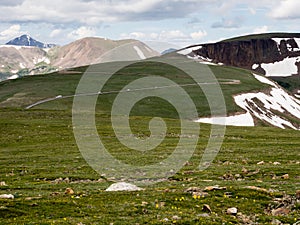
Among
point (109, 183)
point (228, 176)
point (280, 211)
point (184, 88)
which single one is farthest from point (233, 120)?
point (280, 211)

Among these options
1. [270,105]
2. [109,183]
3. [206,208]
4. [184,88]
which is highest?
[206,208]

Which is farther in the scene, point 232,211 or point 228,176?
point 228,176

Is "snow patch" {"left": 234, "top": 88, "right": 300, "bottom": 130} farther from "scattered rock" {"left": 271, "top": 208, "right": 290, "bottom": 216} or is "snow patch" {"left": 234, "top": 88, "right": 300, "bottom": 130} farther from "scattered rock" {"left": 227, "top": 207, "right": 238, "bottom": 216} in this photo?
"scattered rock" {"left": 227, "top": 207, "right": 238, "bottom": 216}

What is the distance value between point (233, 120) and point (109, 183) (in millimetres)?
95343

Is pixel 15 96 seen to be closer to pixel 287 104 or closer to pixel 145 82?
pixel 145 82

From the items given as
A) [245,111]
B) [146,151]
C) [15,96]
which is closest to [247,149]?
[146,151]

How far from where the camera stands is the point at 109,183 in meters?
29.8

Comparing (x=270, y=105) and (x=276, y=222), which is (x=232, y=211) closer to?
(x=276, y=222)

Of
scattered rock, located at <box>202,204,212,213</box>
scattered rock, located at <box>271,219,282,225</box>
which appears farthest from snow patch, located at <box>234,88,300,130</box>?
scattered rock, located at <box>271,219,282,225</box>

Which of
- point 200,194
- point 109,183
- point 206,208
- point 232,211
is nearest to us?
point 232,211

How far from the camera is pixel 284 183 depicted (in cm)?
2739

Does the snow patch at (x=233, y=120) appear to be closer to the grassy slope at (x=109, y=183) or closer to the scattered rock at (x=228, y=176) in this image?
the grassy slope at (x=109, y=183)

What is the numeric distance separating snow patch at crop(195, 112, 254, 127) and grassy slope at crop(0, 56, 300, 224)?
42104 mm

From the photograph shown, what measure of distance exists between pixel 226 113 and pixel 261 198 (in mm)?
102856
